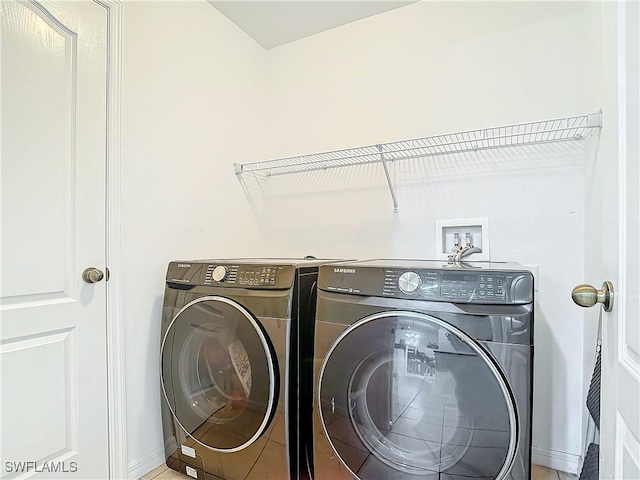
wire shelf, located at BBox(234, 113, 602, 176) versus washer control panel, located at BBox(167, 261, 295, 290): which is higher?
wire shelf, located at BBox(234, 113, 602, 176)

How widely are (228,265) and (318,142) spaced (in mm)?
1064

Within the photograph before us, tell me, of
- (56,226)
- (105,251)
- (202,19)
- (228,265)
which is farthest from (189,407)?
(202,19)

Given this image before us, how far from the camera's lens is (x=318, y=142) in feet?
7.18

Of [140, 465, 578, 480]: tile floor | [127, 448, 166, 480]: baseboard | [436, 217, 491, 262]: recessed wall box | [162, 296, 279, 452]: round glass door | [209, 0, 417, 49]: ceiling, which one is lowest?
[140, 465, 578, 480]: tile floor

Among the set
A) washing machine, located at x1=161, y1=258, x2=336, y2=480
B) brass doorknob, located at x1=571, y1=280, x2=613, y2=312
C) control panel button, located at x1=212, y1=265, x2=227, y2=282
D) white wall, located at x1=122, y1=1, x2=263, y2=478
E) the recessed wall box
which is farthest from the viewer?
the recessed wall box

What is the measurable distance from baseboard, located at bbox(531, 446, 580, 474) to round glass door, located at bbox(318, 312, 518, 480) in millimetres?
779

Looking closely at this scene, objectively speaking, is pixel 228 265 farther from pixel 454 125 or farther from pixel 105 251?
pixel 454 125

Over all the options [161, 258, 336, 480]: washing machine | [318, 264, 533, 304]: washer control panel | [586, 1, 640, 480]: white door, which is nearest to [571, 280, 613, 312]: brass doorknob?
[586, 1, 640, 480]: white door

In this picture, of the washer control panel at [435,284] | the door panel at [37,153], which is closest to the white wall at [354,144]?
the door panel at [37,153]

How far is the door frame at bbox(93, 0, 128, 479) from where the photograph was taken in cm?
146

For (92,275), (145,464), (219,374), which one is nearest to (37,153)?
(92,275)

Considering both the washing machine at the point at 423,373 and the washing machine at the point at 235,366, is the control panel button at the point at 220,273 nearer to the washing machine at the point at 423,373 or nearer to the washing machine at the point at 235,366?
the washing machine at the point at 235,366

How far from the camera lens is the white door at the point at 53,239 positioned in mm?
1188

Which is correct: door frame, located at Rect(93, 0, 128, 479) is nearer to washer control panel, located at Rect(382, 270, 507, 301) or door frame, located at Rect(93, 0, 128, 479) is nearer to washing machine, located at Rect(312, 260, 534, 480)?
washing machine, located at Rect(312, 260, 534, 480)
